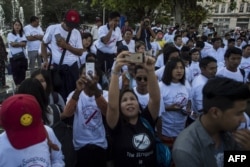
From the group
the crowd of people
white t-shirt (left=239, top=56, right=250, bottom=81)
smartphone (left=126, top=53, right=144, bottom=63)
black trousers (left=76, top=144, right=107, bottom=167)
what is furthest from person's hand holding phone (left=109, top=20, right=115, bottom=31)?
smartphone (left=126, top=53, right=144, bottom=63)

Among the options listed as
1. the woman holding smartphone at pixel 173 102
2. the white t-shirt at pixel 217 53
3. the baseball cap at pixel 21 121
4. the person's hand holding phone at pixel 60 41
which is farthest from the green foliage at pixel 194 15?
the baseball cap at pixel 21 121

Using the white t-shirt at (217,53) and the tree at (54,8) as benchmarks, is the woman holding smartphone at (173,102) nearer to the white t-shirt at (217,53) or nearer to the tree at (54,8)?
the white t-shirt at (217,53)

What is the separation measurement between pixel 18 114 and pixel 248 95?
1.47 m

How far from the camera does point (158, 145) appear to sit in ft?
10.1

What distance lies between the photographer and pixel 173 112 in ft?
13.3

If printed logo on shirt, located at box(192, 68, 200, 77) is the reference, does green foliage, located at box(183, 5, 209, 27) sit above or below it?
above

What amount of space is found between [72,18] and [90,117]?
2.35 metres

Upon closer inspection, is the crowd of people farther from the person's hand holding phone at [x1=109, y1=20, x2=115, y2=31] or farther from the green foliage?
the green foliage

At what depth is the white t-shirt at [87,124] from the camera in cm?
332

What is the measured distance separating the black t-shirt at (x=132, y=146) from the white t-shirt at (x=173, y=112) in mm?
1075

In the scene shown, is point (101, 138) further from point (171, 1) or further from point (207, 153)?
point (171, 1)

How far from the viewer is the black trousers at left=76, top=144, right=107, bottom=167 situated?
3.29 metres

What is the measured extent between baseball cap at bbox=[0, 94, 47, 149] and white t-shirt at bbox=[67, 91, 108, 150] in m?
1.17

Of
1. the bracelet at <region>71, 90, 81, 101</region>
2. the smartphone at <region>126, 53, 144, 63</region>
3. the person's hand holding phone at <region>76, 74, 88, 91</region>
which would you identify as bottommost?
the bracelet at <region>71, 90, 81, 101</region>
